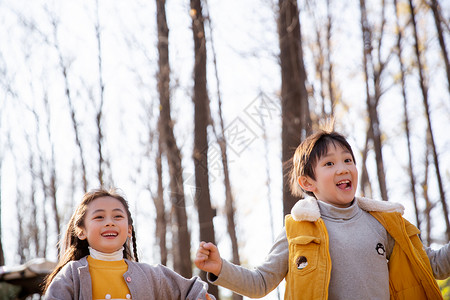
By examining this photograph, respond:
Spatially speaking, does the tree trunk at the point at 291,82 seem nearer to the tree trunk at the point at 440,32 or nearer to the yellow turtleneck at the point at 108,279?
the tree trunk at the point at 440,32

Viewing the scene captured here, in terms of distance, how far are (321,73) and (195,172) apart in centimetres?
346

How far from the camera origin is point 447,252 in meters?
2.74

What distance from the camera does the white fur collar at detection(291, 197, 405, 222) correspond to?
2727 mm

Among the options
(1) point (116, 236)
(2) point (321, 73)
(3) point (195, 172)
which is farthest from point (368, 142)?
(1) point (116, 236)

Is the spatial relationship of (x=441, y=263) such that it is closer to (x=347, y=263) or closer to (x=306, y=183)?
(x=347, y=263)

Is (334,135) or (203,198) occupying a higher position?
(334,135)

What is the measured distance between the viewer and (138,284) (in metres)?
2.66

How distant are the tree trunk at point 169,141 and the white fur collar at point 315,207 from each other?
5.42 m

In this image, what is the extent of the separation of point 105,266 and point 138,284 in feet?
0.66

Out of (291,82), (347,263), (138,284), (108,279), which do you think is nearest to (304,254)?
(347,263)

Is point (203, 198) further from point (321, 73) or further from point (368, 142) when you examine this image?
point (368, 142)

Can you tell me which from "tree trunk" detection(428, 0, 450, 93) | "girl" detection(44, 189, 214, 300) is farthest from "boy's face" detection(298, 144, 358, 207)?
"tree trunk" detection(428, 0, 450, 93)

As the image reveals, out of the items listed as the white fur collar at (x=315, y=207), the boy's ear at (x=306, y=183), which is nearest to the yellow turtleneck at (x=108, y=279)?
the white fur collar at (x=315, y=207)

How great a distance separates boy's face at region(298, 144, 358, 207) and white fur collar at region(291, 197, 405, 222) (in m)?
0.10
